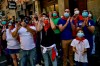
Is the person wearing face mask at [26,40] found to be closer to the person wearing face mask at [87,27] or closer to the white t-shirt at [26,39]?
the white t-shirt at [26,39]

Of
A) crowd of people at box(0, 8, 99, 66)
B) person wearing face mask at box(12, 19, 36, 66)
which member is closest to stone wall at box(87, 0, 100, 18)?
crowd of people at box(0, 8, 99, 66)

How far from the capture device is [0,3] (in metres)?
44.2

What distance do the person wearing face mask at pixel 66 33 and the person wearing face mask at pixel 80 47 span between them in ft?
1.56

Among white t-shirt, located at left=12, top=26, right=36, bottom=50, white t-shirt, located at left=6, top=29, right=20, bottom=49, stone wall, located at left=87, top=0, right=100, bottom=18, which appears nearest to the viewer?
white t-shirt, located at left=12, top=26, right=36, bottom=50

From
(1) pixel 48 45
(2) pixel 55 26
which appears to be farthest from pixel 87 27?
(1) pixel 48 45

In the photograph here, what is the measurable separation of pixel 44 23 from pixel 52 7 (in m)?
11.3

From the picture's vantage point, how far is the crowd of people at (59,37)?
863 centimetres

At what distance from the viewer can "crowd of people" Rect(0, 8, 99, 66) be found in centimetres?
863

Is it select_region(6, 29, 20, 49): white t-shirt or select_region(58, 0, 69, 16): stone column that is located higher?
select_region(58, 0, 69, 16): stone column

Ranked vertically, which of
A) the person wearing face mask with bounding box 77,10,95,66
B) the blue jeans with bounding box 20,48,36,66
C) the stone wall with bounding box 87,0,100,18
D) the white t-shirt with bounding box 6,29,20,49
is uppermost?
the stone wall with bounding box 87,0,100,18

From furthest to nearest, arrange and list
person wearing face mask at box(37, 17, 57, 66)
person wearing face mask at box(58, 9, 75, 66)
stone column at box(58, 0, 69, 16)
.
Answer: stone column at box(58, 0, 69, 16), person wearing face mask at box(58, 9, 75, 66), person wearing face mask at box(37, 17, 57, 66)

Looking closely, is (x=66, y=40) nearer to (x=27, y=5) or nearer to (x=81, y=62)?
(x=81, y=62)

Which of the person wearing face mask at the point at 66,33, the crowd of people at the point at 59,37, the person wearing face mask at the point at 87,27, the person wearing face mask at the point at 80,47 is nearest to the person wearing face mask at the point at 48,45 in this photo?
the crowd of people at the point at 59,37

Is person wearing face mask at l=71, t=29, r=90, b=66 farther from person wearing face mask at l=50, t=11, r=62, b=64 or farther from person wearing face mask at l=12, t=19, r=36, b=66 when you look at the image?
person wearing face mask at l=12, t=19, r=36, b=66
